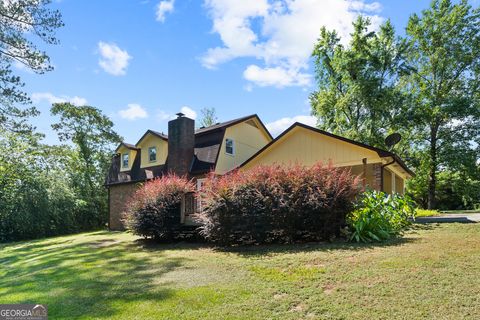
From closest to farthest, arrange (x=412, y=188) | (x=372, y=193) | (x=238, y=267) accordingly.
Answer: (x=238, y=267)
(x=372, y=193)
(x=412, y=188)

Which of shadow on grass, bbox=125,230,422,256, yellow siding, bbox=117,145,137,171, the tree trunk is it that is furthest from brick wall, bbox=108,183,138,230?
the tree trunk

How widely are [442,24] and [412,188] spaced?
41.6 ft

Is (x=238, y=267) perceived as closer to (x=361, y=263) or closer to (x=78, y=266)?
(x=361, y=263)

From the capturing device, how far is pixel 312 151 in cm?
1444

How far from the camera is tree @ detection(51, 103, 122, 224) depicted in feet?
92.0

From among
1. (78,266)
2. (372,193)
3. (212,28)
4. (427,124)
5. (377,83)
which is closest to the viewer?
(78,266)

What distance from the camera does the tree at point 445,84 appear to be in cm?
2316

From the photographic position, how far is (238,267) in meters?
6.83

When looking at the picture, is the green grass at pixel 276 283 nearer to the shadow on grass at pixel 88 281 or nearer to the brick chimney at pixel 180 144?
the shadow on grass at pixel 88 281

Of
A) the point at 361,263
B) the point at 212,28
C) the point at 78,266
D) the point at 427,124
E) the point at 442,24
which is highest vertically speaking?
the point at 442,24

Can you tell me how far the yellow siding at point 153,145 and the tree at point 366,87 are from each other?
42.5 feet

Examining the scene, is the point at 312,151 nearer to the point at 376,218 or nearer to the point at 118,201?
the point at 376,218

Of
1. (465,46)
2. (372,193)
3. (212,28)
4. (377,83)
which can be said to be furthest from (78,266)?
(465,46)

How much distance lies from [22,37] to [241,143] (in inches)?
468
